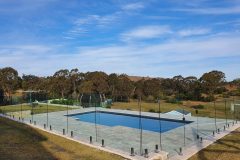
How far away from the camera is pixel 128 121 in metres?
25.4

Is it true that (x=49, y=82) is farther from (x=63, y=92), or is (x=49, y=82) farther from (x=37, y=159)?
(x=37, y=159)

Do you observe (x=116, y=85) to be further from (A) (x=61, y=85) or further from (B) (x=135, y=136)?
(B) (x=135, y=136)

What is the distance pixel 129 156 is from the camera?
12867mm

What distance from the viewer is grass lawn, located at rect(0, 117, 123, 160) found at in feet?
42.4

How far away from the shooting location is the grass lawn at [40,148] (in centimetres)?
1292

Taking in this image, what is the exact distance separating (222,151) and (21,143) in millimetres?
10983

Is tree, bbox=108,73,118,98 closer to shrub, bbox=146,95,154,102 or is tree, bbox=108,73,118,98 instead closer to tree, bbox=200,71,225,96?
shrub, bbox=146,95,154,102

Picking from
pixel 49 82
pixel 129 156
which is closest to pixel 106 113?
pixel 129 156

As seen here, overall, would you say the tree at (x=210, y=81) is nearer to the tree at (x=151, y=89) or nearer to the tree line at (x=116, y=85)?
the tree line at (x=116, y=85)

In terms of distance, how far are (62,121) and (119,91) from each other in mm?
19075

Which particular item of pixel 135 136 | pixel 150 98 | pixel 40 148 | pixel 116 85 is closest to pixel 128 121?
pixel 135 136

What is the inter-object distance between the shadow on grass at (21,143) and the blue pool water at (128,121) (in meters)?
7.28

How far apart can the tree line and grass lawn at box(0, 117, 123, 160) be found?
71.3 feet

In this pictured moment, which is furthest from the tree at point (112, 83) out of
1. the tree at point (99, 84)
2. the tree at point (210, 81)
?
the tree at point (210, 81)
